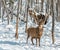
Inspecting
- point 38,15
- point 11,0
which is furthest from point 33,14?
point 11,0

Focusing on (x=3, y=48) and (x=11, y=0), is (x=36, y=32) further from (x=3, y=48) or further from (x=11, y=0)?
(x=11, y=0)

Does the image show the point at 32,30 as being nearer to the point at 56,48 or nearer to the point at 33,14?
the point at 33,14

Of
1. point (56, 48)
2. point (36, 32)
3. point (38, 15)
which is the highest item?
point (38, 15)

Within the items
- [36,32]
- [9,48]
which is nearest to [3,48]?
[9,48]

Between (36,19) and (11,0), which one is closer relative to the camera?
(36,19)

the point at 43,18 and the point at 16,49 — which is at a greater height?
the point at 43,18

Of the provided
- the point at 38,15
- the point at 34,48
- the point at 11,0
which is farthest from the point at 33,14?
the point at 11,0

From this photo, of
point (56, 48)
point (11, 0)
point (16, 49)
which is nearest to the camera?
point (16, 49)

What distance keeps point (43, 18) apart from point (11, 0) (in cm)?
1472

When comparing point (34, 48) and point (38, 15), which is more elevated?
point (38, 15)

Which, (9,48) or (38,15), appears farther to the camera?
(38,15)

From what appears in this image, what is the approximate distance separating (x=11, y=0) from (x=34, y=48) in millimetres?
15365

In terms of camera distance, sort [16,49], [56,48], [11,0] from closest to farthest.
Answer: [16,49] → [56,48] → [11,0]

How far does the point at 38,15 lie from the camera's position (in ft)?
35.6
